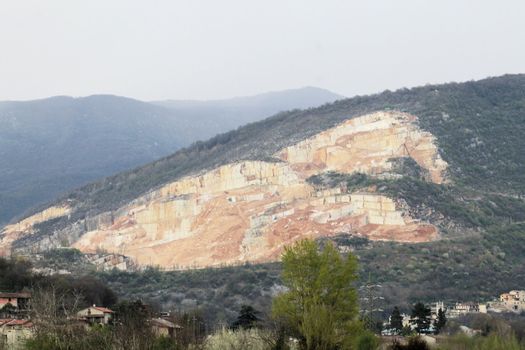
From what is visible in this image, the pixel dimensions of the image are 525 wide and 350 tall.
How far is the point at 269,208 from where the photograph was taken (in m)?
92.4

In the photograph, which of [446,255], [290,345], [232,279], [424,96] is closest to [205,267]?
[232,279]

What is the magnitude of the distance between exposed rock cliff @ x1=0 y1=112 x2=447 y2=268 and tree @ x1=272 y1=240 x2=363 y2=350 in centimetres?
4751

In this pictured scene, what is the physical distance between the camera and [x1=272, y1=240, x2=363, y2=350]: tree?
3388 cm

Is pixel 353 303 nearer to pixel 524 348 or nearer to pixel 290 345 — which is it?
pixel 290 345

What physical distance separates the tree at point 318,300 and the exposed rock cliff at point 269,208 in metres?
47.5

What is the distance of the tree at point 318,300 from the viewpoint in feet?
111

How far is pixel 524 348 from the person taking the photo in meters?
37.6

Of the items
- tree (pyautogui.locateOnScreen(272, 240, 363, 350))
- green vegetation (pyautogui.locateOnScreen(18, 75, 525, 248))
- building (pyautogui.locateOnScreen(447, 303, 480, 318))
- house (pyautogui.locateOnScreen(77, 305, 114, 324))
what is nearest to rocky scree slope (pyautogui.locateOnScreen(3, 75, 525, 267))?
green vegetation (pyautogui.locateOnScreen(18, 75, 525, 248))

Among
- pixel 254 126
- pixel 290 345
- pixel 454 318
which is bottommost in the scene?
pixel 454 318

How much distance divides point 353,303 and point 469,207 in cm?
5369

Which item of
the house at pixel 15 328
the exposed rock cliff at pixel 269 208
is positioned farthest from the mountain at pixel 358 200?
the house at pixel 15 328

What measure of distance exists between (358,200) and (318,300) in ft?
173

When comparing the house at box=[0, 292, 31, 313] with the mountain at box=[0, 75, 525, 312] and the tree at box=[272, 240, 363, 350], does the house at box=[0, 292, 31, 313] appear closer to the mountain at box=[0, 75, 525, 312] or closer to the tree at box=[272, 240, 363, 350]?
the tree at box=[272, 240, 363, 350]

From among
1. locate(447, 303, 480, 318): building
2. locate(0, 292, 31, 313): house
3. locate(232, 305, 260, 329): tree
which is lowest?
locate(447, 303, 480, 318): building
